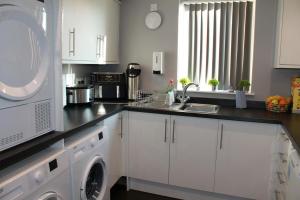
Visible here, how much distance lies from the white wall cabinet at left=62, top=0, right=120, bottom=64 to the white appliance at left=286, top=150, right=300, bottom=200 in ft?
6.04

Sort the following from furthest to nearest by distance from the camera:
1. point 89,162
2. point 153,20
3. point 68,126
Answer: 1. point 153,20
2. point 89,162
3. point 68,126

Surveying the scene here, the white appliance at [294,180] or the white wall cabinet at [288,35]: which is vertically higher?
the white wall cabinet at [288,35]

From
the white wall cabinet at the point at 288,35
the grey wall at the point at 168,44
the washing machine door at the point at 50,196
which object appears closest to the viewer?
the washing machine door at the point at 50,196

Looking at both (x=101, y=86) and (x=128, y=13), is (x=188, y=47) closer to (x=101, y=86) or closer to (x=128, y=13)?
(x=128, y=13)

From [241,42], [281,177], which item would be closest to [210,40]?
[241,42]

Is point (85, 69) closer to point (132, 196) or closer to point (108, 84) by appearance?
point (108, 84)

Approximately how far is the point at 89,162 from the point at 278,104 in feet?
6.06

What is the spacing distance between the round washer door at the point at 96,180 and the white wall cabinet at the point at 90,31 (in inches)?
35.1

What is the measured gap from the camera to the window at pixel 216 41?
2.73 metres

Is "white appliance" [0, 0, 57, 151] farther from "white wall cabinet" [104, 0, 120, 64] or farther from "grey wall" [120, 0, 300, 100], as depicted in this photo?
"grey wall" [120, 0, 300, 100]

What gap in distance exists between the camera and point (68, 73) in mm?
2635

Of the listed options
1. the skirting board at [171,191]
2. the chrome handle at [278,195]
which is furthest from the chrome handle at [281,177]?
the skirting board at [171,191]

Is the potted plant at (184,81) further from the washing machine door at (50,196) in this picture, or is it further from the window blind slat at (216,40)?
the washing machine door at (50,196)

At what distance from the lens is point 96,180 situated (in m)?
2.05
